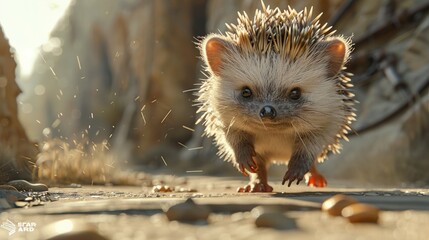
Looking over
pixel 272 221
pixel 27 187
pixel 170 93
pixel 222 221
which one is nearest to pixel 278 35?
pixel 27 187

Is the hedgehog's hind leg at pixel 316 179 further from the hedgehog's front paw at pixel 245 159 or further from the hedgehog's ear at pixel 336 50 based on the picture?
the hedgehog's ear at pixel 336 50

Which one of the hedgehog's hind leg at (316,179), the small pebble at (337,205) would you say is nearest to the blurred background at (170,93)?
the hedgehog's hind leg at (316,179)

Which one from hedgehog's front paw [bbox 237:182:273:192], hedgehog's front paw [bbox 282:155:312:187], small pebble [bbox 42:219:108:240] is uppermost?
hedgehog's front paw [bbox 282:155:312:187]

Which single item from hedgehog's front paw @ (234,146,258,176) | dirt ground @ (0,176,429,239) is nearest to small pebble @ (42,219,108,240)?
dirt ground @ (0,176,429,239)

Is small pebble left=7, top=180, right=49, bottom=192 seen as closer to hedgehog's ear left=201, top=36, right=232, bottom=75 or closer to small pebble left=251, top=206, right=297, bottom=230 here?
hedgehog's ear left=201, top=36, right=232, bottom=75

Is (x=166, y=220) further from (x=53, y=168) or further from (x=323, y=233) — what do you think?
(x=53, y=168)

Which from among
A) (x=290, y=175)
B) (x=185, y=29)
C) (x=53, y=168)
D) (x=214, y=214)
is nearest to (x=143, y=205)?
(x=214, y=214)
